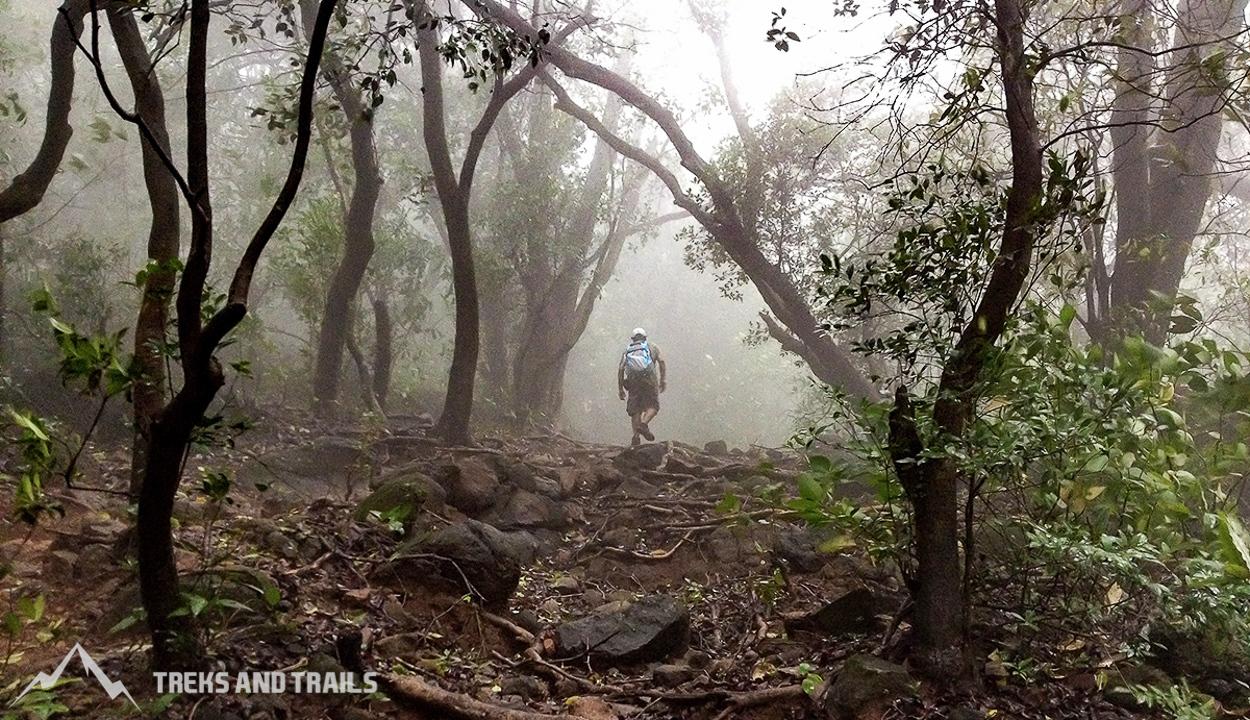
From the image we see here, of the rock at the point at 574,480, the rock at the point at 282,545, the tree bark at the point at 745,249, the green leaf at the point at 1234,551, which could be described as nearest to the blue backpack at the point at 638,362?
the tree bark at the point at 745,249

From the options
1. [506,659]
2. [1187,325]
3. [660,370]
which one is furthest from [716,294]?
[506,659]

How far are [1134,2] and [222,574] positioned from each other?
10.6 m

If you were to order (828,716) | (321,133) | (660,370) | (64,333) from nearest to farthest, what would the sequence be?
(64,333)
(828,716)
(321,133)
(660,370)

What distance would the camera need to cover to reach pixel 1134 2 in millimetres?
8891

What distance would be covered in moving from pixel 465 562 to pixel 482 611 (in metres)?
0.35

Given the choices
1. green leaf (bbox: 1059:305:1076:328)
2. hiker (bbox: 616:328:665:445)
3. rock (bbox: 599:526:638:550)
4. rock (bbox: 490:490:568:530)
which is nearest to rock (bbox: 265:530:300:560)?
rock (bbox: 490:490:568:530)

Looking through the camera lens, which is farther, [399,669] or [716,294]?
[716,294]

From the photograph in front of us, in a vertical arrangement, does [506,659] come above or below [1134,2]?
below

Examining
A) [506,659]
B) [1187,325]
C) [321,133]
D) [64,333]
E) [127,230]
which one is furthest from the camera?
[127,230]

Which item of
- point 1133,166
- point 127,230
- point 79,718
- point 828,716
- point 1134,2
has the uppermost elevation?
point 127,230

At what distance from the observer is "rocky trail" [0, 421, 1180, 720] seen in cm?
390

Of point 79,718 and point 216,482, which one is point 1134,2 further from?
point 79,718

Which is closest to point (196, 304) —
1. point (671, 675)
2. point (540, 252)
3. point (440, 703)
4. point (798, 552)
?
point (440, 703)

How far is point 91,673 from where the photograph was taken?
3627 mm
